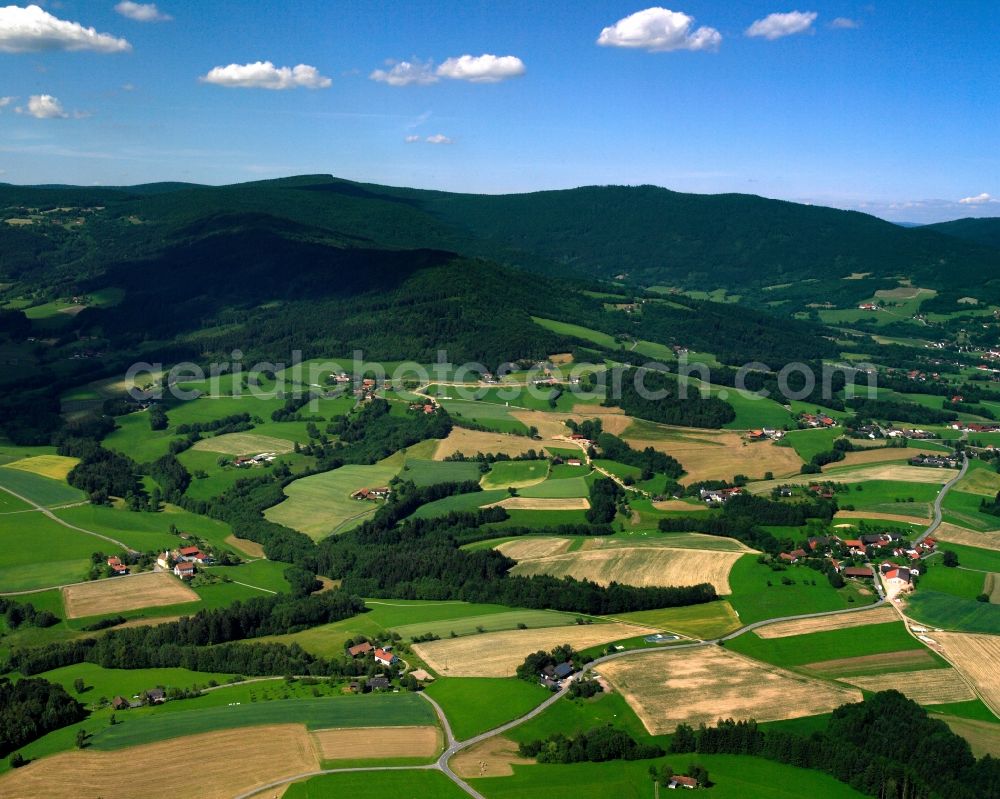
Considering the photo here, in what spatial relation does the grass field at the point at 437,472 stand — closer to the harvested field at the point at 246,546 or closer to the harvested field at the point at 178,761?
the harvested field at the point at 246,546

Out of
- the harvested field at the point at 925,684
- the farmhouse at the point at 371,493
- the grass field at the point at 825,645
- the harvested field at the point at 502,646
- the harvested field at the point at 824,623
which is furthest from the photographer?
the farmhouse at the point at 371,493

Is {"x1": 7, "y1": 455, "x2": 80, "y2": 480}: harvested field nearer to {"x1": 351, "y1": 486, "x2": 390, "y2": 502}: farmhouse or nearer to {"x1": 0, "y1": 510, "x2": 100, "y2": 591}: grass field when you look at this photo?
{"x1": 0, "y1": 510, "x2": 100, "y2": 591}: grass field

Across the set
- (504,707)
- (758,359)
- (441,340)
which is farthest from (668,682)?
(758,359)

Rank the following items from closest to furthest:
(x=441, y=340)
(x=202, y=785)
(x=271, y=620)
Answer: (x=202, y=785) → (x=271, y=620) → (x=441, y=340)

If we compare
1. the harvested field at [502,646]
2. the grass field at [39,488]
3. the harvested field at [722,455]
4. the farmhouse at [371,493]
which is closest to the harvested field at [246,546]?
the farmhouse at [371,493]

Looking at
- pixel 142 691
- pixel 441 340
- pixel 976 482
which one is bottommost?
pixel 142 691

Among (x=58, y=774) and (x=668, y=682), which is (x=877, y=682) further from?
(x=58, y=774)
